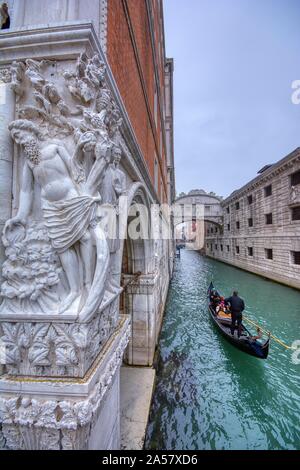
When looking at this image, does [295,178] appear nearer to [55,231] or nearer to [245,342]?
[245,342]

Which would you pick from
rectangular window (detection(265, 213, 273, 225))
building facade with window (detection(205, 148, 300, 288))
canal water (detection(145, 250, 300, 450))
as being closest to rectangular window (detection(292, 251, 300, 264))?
building facade with window (detection(205, 148, 300, 288))

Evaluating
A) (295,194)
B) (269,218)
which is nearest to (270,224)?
(269,218)

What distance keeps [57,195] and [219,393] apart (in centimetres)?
618

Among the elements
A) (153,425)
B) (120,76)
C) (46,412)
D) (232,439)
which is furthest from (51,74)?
(232,439)

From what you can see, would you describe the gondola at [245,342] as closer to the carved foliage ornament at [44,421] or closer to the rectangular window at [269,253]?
the carved foliage ornament at [44,421]

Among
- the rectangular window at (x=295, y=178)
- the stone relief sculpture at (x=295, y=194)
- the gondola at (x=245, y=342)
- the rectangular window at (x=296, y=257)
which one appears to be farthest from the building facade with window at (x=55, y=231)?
the rectangular window at (x=295, y=178)

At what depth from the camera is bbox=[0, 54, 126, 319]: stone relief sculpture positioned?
1.90m

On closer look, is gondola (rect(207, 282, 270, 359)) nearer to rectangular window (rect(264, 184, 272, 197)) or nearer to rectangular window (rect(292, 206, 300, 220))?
rectangular window (rect(292, 206, 300, 220))

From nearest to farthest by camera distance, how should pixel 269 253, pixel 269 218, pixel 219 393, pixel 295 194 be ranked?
pixel 219 393 → pixel 295 194 → pixel 269 253 → pixel 269 218

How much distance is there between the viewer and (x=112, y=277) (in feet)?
8.74

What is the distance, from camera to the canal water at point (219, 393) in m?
4.03

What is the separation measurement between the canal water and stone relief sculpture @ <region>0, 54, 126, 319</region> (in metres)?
4.06

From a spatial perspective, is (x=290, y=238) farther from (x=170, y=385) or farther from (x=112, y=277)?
(x=112, y=277)

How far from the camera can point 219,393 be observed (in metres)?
5.21
